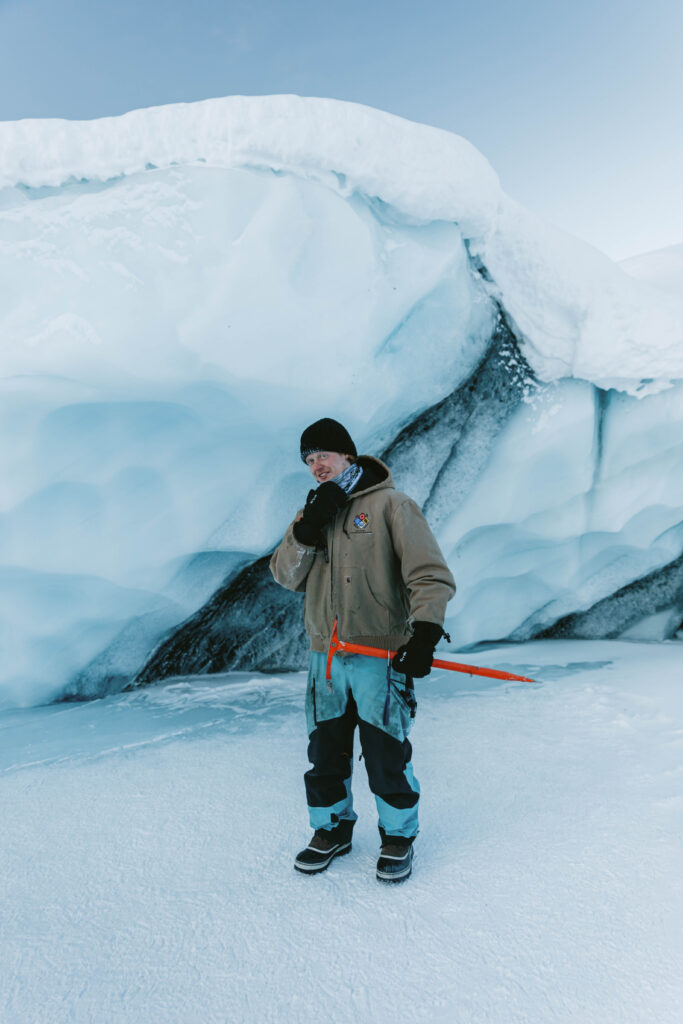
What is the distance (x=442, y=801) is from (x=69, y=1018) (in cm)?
Result: 101

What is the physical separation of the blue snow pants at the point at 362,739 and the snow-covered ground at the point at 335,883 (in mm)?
129

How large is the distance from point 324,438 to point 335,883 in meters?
0.97

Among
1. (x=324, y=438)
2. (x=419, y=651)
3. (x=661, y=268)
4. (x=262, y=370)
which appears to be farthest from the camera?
(x=661, y=268)

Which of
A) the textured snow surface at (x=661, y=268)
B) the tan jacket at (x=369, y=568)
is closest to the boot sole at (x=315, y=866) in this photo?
the tan jacket at (x=369, y=568)

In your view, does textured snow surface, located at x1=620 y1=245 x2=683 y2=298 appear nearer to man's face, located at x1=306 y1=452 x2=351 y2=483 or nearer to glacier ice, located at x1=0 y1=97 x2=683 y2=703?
glacier ice, located at x1=0 y1=97 x2=683 y2=703

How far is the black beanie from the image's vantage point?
60.9 inches

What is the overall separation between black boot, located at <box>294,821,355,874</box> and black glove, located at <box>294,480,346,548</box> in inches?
25.4

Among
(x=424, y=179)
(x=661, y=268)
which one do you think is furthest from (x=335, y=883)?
(x=661, y=268)

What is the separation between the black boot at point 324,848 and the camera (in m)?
1.39

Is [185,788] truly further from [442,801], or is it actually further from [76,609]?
[76,609]

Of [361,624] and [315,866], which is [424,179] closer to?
[361,624]

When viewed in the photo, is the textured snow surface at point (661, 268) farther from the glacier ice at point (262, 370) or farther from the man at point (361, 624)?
the man at point (361, 624)

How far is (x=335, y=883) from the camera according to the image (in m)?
1.36

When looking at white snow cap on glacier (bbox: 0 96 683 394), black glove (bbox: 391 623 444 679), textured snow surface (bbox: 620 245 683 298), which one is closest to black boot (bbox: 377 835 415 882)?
black glove (bbox: 391 623 444 679)
